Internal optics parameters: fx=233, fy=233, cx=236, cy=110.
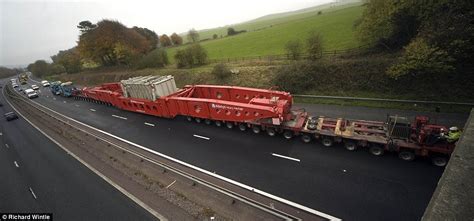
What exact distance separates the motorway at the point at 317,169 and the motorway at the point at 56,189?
4113 millimetres

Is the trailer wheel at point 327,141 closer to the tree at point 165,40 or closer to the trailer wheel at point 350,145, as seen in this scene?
the trailer wheel at point 350,145

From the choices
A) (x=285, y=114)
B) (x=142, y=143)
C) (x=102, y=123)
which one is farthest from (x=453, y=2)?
(x=102, y=123)

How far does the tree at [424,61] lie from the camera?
591 inches

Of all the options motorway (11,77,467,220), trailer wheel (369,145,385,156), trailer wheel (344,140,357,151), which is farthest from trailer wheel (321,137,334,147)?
trailer wheel (369,145,385,156)

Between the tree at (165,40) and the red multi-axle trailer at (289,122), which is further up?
the tree at (165,40)

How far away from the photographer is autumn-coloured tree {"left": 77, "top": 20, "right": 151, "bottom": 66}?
160 ft

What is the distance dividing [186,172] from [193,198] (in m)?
2.32

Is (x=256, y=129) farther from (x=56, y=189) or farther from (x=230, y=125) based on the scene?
(x=56, y=189)

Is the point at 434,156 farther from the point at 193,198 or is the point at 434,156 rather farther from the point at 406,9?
the point at 406,9

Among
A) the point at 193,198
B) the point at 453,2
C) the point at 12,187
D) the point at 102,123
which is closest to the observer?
the point at 193,198

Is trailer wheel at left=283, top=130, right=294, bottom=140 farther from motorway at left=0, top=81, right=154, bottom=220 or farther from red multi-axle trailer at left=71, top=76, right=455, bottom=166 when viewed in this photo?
motorway at left=0, top=81, right=154, bottom=220

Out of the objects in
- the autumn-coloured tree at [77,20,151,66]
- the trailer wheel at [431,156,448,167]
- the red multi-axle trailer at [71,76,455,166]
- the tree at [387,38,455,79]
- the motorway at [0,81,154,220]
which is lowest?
the motorway at [0,81,154,220]

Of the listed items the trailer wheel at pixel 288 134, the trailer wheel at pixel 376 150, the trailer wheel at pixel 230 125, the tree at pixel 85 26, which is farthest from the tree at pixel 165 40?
the trailer wheel at pixel 376 150

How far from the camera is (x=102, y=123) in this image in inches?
896
